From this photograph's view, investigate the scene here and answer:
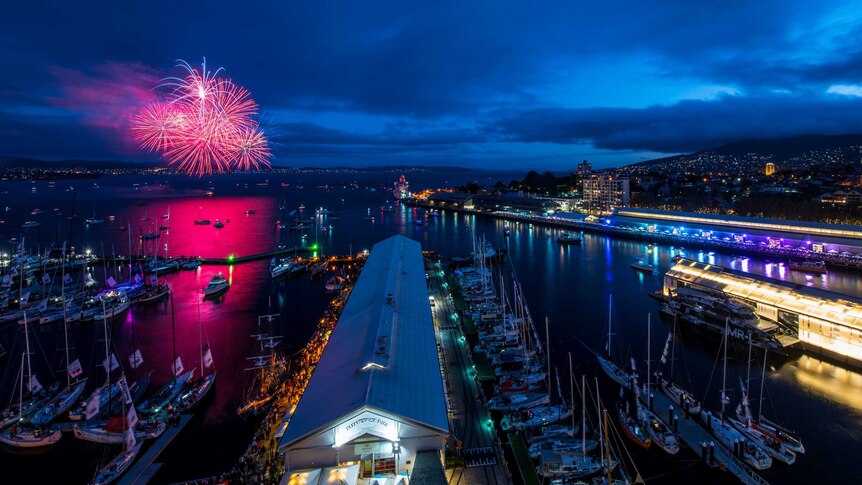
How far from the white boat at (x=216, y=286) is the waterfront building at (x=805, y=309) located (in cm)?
2220

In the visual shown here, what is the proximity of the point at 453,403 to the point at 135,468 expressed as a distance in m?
6.90

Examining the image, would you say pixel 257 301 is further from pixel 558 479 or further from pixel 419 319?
pixel 558 479

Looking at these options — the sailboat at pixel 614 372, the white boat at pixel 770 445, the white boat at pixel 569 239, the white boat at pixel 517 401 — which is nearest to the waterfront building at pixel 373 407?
the white boat at pixel 517 401

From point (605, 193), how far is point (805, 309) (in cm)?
4343

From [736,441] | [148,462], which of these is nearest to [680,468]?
[736,441]

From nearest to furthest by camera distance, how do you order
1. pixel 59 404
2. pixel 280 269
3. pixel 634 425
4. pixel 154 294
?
pixel 634 425 < pixel 59 404 < pixel 154 294 < pixel 280 269

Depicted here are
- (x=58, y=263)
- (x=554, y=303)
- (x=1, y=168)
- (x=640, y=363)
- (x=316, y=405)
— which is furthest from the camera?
(x=1, y=168)

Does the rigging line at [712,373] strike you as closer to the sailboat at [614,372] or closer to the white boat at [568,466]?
the sailboat at [614,372]

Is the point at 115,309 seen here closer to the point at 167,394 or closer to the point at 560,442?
the point at 167,394

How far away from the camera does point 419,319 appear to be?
1288 cm

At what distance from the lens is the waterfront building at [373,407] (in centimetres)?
775

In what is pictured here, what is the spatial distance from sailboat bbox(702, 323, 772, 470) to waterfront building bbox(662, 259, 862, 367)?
6.27 meters

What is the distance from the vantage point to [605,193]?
56719 millimetres

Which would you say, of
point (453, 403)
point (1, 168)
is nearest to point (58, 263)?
point (453, 403)
